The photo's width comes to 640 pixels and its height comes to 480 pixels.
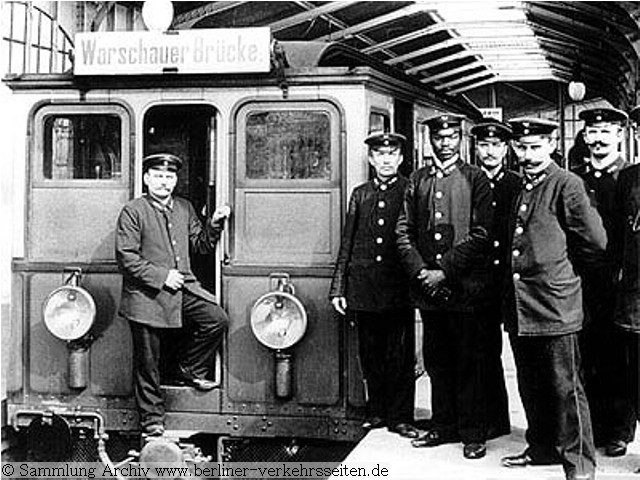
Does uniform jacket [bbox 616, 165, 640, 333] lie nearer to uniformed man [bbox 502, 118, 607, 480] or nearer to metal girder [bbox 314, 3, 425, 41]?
uniformed man [bbox 502, 118, 607, 480]

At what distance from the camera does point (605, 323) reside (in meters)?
4.72

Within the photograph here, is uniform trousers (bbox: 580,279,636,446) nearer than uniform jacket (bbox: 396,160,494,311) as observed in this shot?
Yes

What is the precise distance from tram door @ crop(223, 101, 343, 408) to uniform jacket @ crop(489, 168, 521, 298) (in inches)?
35.1

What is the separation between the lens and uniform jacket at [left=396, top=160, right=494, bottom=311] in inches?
190

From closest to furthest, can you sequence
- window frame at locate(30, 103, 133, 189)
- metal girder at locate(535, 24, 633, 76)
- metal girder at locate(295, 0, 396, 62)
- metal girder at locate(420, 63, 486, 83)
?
1. window frame at locate(30, 103, 133, 189)
2. metal girder at locate(295, 0, 396, 62)
3. metal girder at locate(535, 24, 633, 76)
4. metal girder at locate(420, 63, 486, 83)

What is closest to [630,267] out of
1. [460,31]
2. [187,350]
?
[187,350]

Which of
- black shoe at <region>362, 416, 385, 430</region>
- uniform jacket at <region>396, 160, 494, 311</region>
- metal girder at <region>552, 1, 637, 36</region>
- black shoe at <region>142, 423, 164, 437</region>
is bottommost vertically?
black shoe at <region>142, 423, 164, 437</region>

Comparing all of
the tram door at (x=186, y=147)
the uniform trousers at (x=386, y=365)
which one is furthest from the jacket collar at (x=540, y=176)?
the tram door at (x=186, y=147)

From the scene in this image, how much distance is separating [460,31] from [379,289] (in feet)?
26.7

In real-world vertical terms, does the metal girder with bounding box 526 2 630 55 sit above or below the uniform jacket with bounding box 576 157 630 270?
above

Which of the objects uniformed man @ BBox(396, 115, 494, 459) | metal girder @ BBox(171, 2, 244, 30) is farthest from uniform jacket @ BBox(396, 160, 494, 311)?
metal girder @ BBox(171, 2, 244, 30)

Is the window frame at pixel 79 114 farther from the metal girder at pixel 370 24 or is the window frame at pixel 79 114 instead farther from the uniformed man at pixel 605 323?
the metal girder at pixel 370 24

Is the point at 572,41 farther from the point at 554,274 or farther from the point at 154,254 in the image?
the point at 554,274

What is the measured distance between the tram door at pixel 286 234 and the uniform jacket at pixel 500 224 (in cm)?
89
